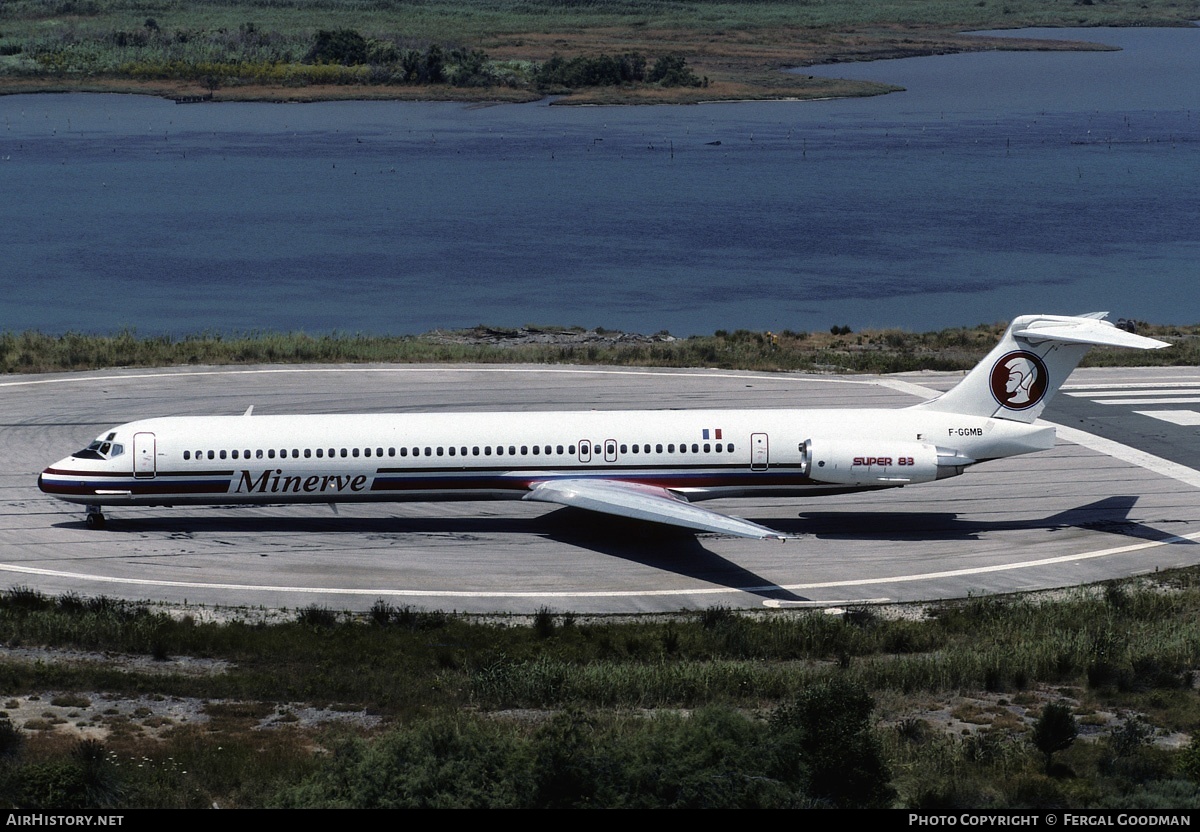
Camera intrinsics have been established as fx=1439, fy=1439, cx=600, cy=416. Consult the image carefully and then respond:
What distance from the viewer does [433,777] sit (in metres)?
22.1

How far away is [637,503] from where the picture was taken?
39.2m

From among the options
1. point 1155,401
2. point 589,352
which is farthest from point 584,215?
point 1155,401

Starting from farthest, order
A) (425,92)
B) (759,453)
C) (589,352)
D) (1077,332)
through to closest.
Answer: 1. (425,92)
2. (589,352)
3. (759,453)
4. (1077,332)

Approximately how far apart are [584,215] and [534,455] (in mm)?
87307

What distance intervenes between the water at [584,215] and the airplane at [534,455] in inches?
1863

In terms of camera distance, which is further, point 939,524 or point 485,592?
point 939,524

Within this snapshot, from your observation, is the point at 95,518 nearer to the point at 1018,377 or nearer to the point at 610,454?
the point at 610,454

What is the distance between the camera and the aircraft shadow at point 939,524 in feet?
138

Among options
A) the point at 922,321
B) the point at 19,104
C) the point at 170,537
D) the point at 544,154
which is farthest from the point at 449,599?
the point at 19,104

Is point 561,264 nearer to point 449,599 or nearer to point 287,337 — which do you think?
point 287,337

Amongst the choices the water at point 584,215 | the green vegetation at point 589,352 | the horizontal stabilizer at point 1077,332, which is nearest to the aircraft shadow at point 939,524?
the horizontal stabilizer at point 1077,332

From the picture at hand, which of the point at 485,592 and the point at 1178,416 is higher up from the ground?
the point at 1178,416

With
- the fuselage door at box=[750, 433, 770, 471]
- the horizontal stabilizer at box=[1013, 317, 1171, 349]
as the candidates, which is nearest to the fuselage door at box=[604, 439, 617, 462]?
the fuselage door at box=[750, 433, 770, 471]

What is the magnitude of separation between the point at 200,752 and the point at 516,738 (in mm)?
5566
